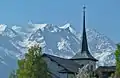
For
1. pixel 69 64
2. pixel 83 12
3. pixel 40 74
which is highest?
pixel 83 12

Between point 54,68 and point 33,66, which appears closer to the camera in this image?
point 33,66

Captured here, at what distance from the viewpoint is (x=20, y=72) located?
49031 millimetres

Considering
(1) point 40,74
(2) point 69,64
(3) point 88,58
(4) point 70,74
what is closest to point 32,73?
(1) point 40,74

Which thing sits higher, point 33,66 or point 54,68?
point 54,68

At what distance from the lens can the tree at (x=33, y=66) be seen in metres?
48.1

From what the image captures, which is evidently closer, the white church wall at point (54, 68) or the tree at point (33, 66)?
the tree at point (33, 66)

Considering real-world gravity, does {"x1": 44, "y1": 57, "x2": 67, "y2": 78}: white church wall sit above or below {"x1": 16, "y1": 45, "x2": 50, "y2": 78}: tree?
above

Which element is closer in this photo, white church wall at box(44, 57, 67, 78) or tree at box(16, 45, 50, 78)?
tree at box(16, 45, 50, 78)

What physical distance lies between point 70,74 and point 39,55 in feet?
103

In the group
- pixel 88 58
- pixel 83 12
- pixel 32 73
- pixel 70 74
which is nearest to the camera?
pixel 32 73

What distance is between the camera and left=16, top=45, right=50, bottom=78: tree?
48.1 meters

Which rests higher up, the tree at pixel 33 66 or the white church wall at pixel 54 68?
the white church wall at pixel 54 68

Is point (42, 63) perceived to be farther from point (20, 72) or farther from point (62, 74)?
point (62, 74)

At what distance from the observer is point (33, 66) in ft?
160
